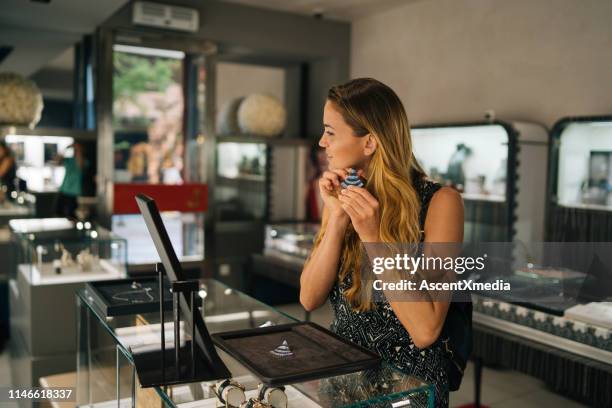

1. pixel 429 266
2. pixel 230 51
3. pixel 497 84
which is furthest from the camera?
pixel 230 51

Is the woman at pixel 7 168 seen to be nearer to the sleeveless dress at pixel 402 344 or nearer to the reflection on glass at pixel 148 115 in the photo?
the reflection on glass at pixel 148 115

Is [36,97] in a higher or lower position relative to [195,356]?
higher

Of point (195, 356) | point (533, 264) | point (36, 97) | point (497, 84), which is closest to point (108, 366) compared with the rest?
point (195, 356)

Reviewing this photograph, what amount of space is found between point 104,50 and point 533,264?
364 cm

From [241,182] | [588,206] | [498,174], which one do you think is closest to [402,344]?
[588,206]

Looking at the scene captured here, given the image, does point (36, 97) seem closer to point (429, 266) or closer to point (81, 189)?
point (81, 189)

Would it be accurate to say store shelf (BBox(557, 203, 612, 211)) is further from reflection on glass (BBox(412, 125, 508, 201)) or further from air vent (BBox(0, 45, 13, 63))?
air vent (BBox(0, 45, 13, 63))

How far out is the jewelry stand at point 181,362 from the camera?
1.29 meters

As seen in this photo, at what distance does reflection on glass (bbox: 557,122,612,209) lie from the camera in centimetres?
358

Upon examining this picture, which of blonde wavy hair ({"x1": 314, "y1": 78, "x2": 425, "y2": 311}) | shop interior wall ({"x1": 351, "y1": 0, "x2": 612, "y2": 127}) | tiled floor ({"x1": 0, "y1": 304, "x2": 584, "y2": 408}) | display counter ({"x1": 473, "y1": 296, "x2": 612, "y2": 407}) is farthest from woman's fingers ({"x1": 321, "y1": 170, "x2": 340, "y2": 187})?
shop interior wall ({"x1": 351, "y1": 0, "x2": 612, "y2": 127})

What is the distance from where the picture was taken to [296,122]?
625cm

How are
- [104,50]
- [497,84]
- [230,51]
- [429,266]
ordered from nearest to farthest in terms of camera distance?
1. [429,266]
2. [497,84]
3. [104,50]
4. [230,51]
